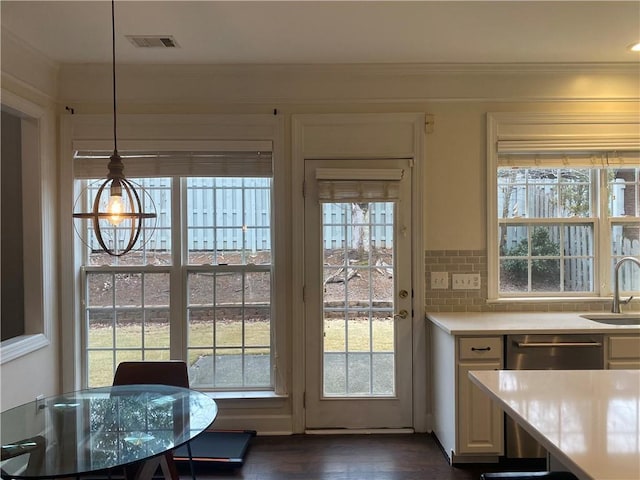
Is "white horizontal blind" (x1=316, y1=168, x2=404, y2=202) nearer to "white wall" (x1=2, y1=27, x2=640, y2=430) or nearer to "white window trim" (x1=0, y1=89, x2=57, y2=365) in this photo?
"white wall" (x1=2, y1=27, x2=640, y2=430)

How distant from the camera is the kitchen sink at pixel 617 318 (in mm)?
3180

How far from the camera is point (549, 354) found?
275 cm

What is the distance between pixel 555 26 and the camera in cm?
265

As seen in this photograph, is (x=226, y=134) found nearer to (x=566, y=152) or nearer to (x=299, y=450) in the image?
(x=299, y=450)

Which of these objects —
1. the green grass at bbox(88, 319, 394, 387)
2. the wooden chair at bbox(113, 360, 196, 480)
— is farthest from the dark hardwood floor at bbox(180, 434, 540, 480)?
the green grass at bbox(88, 319, 394, 387)

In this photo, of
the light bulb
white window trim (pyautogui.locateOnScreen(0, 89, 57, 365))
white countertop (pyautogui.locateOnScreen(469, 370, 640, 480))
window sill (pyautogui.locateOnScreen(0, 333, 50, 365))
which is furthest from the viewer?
white window trim (pyautogui.locateOnScreen(0, 89, 57, 365))

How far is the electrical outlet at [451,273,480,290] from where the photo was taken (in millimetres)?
3307

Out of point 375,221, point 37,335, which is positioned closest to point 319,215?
point 375,221

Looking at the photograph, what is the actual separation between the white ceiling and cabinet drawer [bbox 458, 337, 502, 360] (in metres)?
1.84

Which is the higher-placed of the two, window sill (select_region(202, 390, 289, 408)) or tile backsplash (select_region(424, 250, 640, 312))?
tile backsplash (select_region(424, 250, 640, 312))

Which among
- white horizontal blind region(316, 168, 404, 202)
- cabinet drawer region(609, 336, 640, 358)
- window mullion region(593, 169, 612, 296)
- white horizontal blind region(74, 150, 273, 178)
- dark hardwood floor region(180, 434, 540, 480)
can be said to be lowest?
dark hardwood floor region(180, 434, 540, 480)

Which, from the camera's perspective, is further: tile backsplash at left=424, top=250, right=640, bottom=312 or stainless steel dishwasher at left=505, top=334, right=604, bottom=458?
tile backsplash at left=424, top=250, right=640, bottom=312

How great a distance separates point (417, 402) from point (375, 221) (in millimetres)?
1349

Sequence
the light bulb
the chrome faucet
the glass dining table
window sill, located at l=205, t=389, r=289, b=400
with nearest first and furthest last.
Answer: the glass dining table, the light bulb, the chrome faucet, window sill, located at l=205, t=389, r=289, b=400
